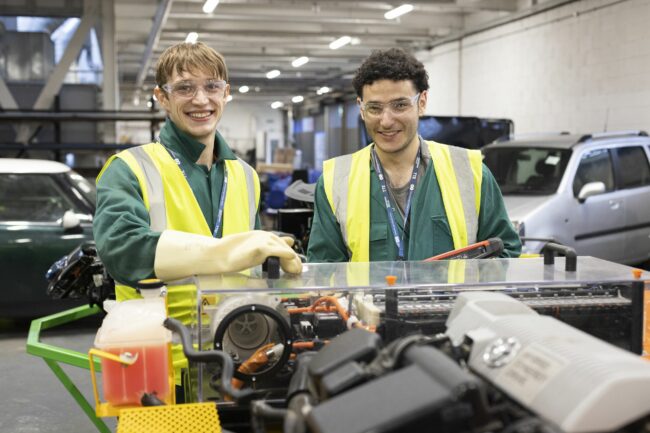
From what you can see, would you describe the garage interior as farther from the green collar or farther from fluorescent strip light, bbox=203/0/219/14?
the green collar

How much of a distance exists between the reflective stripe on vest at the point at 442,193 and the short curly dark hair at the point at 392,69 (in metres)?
0.28

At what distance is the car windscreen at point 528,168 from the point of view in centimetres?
807

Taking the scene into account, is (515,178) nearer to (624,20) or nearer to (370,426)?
(624,20)

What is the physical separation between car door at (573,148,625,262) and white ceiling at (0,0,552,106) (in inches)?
212

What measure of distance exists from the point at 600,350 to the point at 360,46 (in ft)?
65.5

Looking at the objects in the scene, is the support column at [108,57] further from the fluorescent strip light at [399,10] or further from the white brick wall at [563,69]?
the white brick wall at [563,69]

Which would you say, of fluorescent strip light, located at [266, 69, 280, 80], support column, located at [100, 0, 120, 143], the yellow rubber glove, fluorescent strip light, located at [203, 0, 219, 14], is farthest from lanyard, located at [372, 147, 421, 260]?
fluorescent strip light, located at [266, 69, 280, 80]

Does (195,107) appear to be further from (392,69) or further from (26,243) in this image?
(26,243)

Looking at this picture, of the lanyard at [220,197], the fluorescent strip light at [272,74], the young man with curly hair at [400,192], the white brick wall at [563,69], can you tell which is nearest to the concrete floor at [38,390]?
the lanyard at [220,197]

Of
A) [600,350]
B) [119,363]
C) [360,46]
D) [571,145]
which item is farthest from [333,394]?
[360,46]

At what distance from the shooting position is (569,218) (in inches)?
309

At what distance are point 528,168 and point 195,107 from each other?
636 centimetres

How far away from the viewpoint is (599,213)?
26.6ft

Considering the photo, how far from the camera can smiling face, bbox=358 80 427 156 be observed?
9.12 feet
